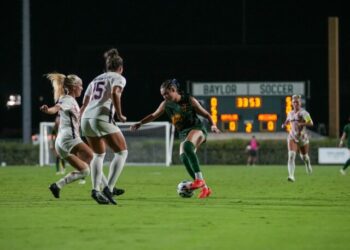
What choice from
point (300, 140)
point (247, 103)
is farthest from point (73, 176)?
point (247, 103)

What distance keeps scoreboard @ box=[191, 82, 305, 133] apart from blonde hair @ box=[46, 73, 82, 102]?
25324 mm

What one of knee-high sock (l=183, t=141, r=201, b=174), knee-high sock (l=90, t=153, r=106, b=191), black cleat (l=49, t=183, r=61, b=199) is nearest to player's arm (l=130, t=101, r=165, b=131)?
knee-high sock (l=183, t=141, r=201, b=174)

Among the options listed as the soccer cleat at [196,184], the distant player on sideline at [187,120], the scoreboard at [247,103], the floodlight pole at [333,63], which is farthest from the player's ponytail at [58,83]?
the floodlight pole at [333,63]

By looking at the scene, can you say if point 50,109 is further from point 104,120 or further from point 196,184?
point 196,184

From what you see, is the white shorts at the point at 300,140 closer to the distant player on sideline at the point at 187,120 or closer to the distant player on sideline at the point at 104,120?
the distant player on sideline at the point at 187,120

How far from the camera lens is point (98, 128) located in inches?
512

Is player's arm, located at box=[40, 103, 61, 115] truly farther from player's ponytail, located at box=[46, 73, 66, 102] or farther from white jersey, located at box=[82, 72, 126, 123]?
white jersey, located at box=[82, 72, 126, 123]

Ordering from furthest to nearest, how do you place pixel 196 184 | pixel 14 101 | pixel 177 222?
pixel 14 101, pixel 196 184, pixel 177 222

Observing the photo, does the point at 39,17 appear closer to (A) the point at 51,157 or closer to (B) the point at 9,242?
(A) the point at 51,157

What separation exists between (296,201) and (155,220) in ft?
13.8

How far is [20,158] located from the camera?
43562 millimetres

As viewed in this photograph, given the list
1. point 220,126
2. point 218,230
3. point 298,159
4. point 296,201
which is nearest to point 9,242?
point 218,230

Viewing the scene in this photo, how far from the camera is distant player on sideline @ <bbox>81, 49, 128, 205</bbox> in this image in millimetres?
12961

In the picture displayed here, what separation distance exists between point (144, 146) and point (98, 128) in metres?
28.1
